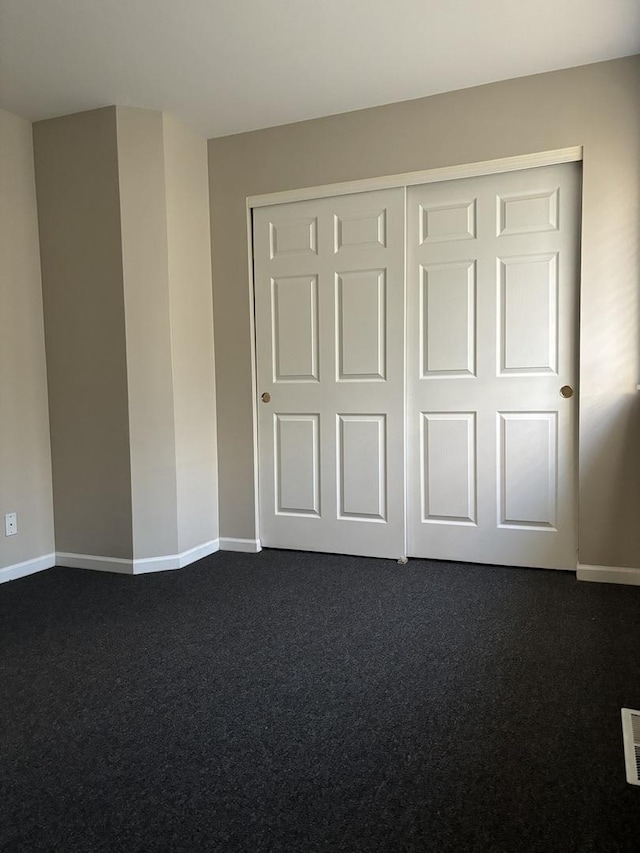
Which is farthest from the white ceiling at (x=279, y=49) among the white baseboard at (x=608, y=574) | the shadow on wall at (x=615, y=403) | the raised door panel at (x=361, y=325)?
the white baseboard at (x=608, y=574)

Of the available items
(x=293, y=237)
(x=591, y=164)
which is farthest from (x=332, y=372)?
(x=591, y=164)

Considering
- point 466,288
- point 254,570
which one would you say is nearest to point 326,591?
point 254,570

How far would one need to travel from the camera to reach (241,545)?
3.64 metres

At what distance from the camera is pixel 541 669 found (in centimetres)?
202

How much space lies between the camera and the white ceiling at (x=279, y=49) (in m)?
2.40

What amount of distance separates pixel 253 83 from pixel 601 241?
179 cm

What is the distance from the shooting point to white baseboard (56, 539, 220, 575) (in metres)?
3.28

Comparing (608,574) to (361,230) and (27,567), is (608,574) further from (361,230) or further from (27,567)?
(27,567)

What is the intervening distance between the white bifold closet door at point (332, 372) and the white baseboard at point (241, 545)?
6 centimetres

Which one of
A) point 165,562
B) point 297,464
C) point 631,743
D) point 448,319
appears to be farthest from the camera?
point 297,464

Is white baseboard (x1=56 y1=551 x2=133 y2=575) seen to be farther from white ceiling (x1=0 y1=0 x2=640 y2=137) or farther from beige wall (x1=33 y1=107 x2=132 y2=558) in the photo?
white ceiling (x1=0 y1=0 x2=640 y2=137)

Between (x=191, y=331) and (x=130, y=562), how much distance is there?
1.29m

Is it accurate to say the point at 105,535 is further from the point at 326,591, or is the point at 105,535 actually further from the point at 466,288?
the point at 466,288

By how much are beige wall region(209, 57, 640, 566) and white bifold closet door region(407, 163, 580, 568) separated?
11cm
